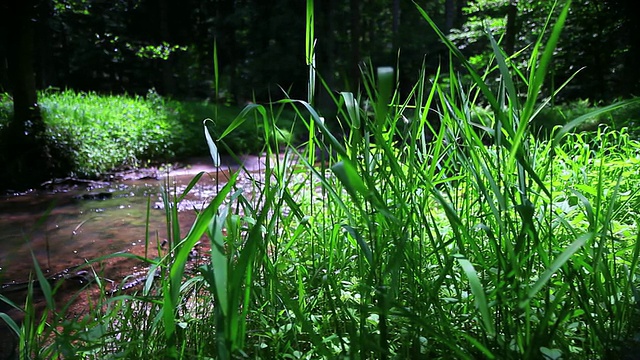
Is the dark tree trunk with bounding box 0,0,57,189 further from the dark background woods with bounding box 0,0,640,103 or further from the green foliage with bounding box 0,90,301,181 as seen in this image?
the dark background woods with bounding box 0,0,640,103

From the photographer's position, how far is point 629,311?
3.23ft

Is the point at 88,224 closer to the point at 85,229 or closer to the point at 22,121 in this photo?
the point at 85,229

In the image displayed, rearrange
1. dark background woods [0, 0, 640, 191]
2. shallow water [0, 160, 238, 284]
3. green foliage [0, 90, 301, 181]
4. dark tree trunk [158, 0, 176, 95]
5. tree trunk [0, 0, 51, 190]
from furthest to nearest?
dark tree trunk [158, 0, 176, 95], dark background woods [0, 0, 640, 191], green foliage [0, 90, 301, 181], tree trunk [0, 0, 51, 190], shallow water [0, 160, 238, 284]

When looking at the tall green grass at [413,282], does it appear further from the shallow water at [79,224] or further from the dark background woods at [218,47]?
the dark background woods at [218,47]

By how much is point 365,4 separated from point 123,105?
2042 cm

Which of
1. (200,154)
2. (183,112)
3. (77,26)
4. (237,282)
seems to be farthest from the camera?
(77,26)

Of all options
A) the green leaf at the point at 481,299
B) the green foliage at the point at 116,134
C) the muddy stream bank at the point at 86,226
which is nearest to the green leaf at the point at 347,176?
the green leaf at the point at 481,299

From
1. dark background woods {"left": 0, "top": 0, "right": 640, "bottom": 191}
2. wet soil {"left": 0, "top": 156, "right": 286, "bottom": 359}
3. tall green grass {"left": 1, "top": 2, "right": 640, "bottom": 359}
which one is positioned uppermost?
dark background woods {"left": 0, "top": 0, "right": 640, "bottom": 191}

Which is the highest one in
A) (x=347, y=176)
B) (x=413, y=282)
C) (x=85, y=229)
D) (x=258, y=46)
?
(x=258, y=46)

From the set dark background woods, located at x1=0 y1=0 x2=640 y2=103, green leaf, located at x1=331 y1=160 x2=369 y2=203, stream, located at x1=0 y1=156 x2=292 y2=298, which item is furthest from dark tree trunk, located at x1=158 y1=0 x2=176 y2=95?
green leaf, located at x1=331 y1=160 x2=369 y2=203

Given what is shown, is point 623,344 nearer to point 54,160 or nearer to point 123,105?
point 54,160

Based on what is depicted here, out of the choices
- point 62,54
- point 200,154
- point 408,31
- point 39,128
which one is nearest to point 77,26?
point 62,54

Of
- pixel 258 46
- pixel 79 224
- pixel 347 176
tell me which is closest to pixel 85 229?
pixel 79 224

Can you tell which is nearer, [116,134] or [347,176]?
[347,176]
